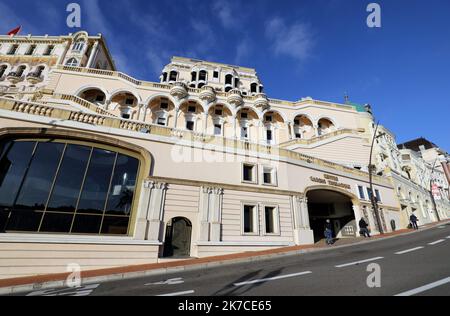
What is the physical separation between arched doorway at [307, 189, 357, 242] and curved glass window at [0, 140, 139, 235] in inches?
652

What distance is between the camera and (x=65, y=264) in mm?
9758

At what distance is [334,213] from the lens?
2308cm

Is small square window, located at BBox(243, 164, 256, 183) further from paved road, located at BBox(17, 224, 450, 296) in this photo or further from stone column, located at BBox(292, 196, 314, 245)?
paved road, located at BBox(17, 224, 450, 296)

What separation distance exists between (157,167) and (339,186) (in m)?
16.1

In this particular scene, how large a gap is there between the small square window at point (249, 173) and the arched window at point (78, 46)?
37.4 m

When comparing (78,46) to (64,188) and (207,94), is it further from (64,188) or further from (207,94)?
(64,188)

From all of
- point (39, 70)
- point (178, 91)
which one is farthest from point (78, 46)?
point (178, 91)

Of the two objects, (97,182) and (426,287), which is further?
(97,182)

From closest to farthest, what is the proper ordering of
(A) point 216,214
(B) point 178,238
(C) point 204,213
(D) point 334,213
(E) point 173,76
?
(B) point 178,238 → (C) point 204,213 → (A) point 216,214 → (D) point 334,213 → (E) point 173,76

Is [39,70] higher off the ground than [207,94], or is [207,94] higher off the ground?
[39,70]

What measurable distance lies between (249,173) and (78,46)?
128 feet

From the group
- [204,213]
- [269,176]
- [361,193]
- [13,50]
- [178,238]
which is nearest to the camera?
[178,238]

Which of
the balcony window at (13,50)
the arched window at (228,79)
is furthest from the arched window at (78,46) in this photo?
the arched window at (228,79)
